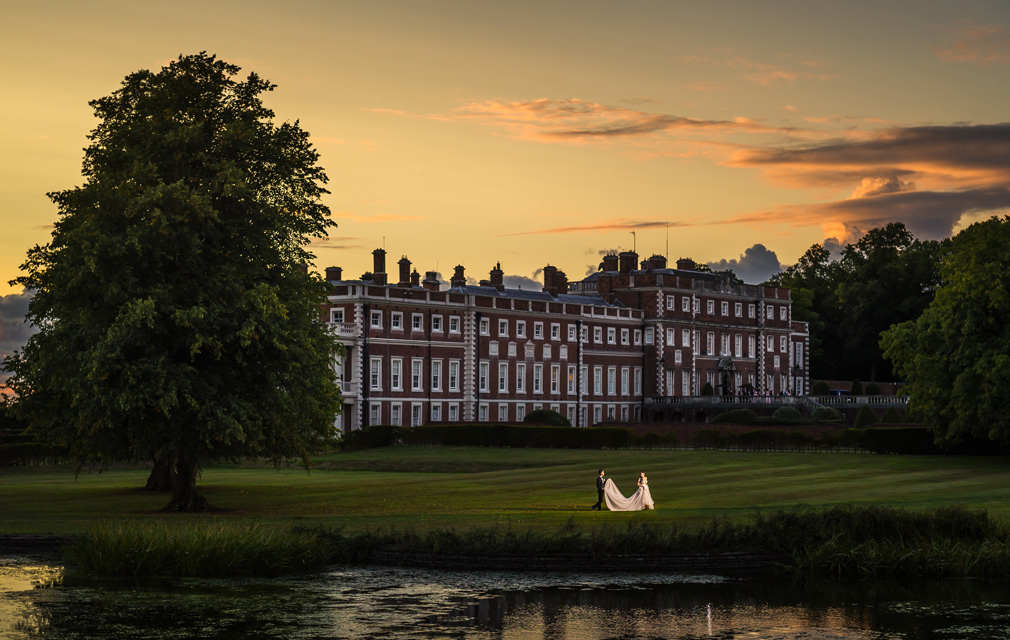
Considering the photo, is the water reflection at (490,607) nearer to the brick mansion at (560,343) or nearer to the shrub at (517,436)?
the shrub at (517,436)

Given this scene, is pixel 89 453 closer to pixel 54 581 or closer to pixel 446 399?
pixel 54 581

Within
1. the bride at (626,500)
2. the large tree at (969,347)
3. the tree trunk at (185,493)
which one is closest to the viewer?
the bride at (626,500)

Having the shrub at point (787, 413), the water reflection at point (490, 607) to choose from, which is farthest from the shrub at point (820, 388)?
the water reflection at point (490, 607)

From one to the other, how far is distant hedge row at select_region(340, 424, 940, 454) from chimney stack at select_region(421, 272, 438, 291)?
21624 mm

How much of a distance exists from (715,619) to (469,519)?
12653 millimetres

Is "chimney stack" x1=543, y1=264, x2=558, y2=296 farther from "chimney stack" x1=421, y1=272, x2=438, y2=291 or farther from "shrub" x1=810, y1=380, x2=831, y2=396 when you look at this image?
"shrub" x1=810, y1=380, x2=831, y2=396

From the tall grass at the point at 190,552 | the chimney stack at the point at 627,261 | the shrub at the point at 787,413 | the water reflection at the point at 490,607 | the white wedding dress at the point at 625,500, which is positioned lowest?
the water reflection at the point at 490,607

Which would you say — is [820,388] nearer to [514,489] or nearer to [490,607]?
[514,489]

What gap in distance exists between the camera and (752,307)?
123 metres

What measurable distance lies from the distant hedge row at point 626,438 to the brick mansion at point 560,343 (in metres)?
9.06

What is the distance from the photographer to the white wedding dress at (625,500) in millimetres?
37344

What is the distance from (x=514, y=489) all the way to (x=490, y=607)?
76.0ft

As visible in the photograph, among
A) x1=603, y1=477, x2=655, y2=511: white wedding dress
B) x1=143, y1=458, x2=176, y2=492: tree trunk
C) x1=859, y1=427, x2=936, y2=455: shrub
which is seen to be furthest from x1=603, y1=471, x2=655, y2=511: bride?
x1=859, y1=427, x2=936, y2=455: shrub

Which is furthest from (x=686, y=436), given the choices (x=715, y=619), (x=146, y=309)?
(x=715, y=619)
